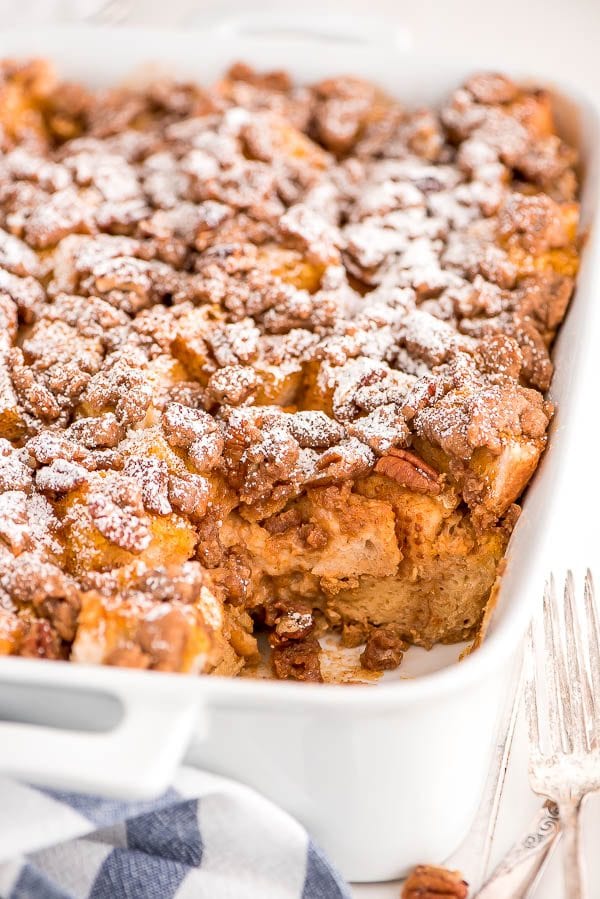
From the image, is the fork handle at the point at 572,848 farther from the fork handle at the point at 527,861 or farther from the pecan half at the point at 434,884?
the pecan half at the point at 434,884

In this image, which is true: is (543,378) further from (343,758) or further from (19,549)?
(19,549)

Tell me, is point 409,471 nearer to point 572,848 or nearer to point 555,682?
point 555,682

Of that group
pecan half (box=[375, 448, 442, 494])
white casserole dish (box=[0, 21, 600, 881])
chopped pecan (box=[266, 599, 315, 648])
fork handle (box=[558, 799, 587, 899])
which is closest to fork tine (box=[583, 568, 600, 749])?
fork handle (box=[558, 799, 587, 899])

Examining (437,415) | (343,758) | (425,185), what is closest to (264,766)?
(343,758)

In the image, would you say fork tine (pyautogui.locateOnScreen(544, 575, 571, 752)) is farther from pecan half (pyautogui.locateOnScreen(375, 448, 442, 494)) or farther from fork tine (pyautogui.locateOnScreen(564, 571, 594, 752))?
pecan half (pyautogui.locateOnScreen(375, 448, 442, 494))

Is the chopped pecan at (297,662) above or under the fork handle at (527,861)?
under

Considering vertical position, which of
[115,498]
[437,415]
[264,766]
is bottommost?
[264,766]

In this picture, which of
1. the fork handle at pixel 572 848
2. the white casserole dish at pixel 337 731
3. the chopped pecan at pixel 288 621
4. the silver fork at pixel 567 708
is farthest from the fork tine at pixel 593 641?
the chopped pecan at pixel 288 621
